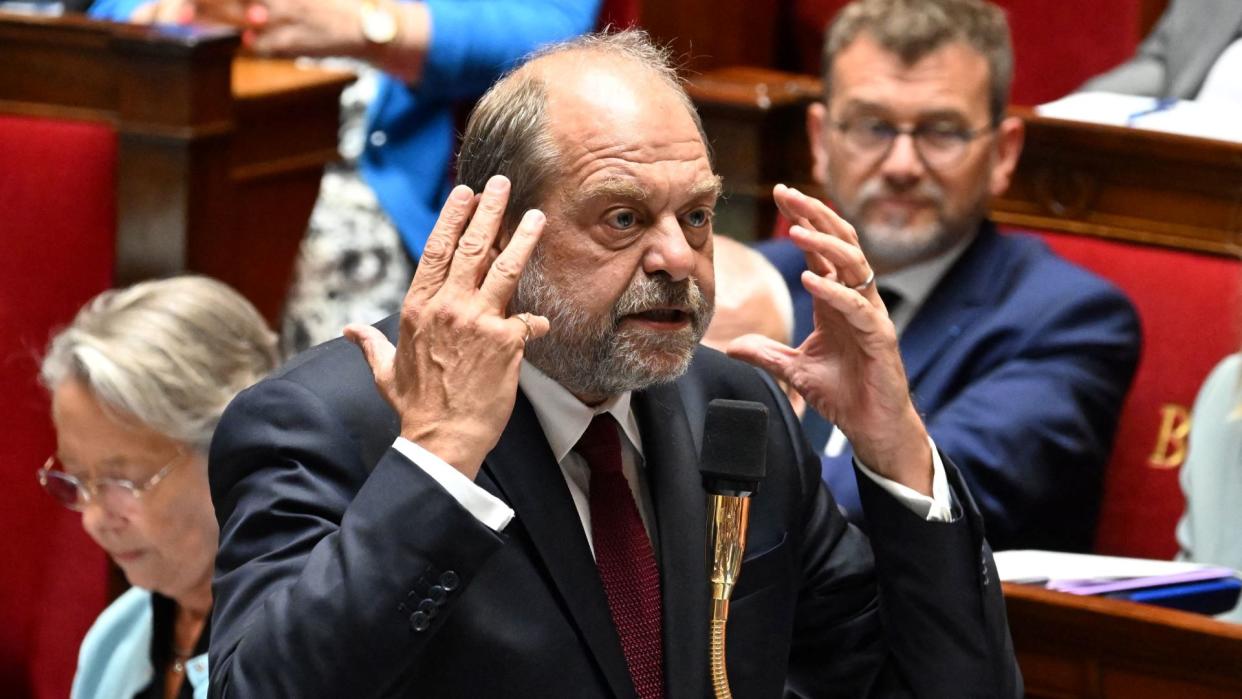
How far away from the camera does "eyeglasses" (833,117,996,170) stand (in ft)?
6.81

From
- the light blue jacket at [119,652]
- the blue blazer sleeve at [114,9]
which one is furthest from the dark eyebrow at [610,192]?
the blue blazer sleeve at [114,9]

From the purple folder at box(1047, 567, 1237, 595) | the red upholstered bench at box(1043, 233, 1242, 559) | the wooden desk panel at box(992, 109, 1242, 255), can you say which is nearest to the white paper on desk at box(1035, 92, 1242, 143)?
the wooden desk panel at box(992, 109, 1242, 255)

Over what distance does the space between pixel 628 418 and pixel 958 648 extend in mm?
270

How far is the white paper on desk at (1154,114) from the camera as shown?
211 cm

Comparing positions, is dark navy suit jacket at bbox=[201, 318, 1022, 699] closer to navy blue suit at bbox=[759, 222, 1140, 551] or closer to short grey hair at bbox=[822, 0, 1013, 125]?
navy blue suit at bbox=[759, 222, 1140, 551]

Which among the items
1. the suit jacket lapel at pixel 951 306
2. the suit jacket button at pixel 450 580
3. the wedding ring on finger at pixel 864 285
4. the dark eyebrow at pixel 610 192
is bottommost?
the suit jacket lapel at pixel 951 306

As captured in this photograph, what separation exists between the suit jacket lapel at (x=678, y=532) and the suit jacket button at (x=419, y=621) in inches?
7.7

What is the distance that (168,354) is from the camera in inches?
69.7

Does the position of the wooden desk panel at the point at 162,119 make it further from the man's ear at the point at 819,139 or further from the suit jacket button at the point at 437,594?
the suit jacket button at the point at 437,594

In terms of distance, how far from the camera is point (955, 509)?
1.25m

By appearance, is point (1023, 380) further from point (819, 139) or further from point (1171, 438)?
point (819, 139)

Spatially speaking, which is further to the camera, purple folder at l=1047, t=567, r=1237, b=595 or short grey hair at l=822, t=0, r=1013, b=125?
short grey hair at l=822, t=0, r=1013, b=125

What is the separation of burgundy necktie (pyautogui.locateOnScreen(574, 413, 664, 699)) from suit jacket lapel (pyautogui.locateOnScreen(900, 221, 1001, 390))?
84 centimetres

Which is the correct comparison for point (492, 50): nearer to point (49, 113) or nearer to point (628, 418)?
point (49, 113)
